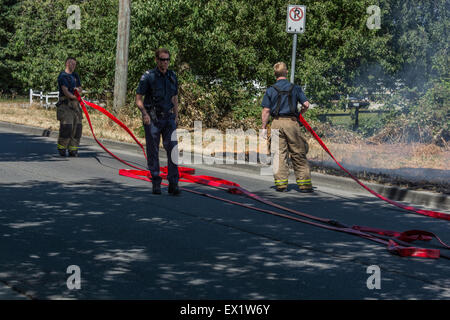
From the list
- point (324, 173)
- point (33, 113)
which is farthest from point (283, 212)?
point (33, 113)

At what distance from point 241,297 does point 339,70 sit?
44.1 feet

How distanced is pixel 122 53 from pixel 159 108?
8693 mm

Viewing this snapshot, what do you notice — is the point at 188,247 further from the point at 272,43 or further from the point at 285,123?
the point at 272,43

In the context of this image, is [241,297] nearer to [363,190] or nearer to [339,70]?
[363,190]

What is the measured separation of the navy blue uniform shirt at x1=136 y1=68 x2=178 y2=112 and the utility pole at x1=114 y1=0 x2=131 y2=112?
8493 millimetres

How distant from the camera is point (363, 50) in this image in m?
18.1

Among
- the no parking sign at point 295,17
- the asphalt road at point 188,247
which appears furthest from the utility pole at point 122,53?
the asphalt road at point 188,247

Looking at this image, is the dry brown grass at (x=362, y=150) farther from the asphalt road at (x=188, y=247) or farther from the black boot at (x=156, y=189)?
the black boot at (x=156, y=189)

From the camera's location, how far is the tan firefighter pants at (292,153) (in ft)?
32.4

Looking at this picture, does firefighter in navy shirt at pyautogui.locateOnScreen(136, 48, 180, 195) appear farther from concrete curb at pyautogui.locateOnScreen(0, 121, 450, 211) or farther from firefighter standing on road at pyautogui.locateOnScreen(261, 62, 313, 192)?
concrete curb at pyautogui.locateOnScreen(0, 121, 450, 211)

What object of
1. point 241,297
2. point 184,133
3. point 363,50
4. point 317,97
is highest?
point 363,50

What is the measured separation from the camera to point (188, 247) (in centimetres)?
635

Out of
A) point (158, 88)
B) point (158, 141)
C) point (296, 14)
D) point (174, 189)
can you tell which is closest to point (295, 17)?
point (296, 14)

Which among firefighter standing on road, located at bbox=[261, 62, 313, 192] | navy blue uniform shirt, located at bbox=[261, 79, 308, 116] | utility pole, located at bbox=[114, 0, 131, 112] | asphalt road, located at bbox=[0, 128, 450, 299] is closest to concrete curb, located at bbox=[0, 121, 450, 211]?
asphalt road, located at bbox=[0, 128, 450, 299]
